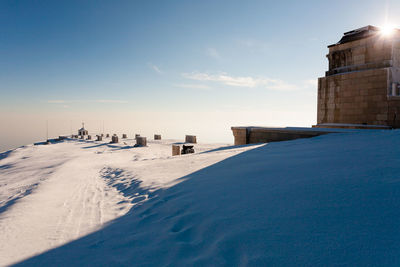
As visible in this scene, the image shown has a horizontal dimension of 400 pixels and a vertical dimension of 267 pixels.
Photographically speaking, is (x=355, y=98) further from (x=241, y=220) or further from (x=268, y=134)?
(x=241, y=220)

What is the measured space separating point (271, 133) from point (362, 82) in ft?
18.0

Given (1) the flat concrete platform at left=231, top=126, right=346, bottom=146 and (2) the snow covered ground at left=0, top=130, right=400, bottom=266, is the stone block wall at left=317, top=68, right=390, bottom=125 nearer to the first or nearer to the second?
(1) the flat concrete platform at left=231, top=126, right=346, bottom=146

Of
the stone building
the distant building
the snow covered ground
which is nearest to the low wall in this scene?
the stone building

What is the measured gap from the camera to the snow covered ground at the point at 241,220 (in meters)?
2.09

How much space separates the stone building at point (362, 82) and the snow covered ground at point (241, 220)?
261 inches

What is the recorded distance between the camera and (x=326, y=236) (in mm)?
2150

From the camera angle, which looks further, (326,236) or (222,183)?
(222,183)

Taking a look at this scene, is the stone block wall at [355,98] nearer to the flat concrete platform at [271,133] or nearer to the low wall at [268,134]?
the flat concrete platform at [271,133]

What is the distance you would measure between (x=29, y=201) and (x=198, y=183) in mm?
4350

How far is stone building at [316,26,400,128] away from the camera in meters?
10.3

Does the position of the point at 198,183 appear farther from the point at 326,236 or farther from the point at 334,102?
the point at 334,102

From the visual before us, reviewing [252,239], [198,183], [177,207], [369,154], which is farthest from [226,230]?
[369,154]

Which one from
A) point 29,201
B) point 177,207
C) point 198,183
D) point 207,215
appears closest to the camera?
point 207,215

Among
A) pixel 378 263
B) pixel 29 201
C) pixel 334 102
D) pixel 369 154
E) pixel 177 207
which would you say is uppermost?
pixel 334 102
